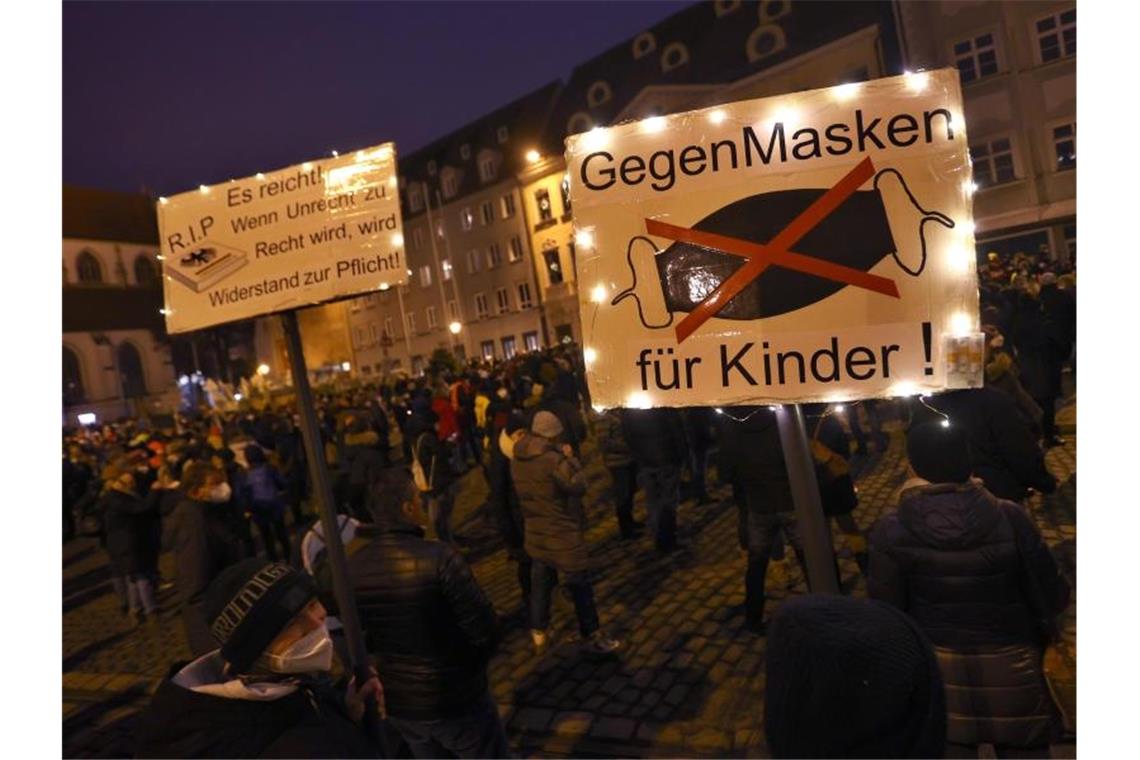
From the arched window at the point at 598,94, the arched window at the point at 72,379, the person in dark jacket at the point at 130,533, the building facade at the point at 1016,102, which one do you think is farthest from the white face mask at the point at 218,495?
the arched window at the point at 72,379

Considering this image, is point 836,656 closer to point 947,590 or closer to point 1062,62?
point 947,590

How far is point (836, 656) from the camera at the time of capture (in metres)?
1.59

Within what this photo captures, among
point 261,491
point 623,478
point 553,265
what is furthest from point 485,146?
point 623,478

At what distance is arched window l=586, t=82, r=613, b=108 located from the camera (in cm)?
3831

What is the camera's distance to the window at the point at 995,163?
26.9 metres

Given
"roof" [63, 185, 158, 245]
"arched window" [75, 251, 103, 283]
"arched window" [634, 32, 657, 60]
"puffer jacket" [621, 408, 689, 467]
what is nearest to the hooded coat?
"puffer jacket" [621, 408, 689, 467]

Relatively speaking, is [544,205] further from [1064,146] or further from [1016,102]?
[1064,146]

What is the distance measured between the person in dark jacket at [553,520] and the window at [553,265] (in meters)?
35.3

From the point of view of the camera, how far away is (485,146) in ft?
146

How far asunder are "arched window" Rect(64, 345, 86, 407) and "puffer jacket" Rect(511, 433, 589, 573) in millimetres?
55003

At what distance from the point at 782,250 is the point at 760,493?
2910 millimetres

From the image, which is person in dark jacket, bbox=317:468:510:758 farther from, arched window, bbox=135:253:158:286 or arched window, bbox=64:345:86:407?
arched window, bbox=135:253:158:286
